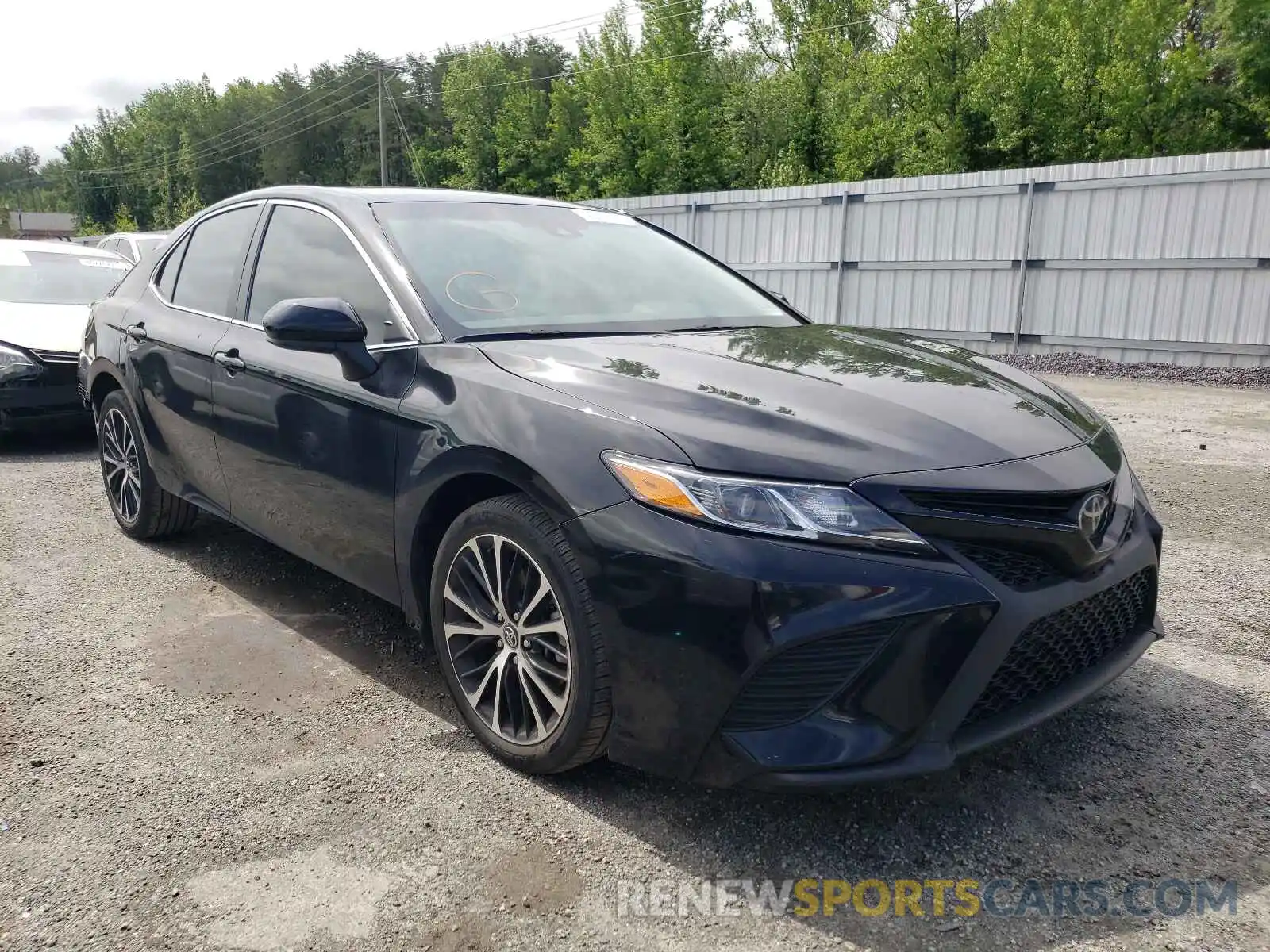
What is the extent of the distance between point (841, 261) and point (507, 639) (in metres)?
13.7

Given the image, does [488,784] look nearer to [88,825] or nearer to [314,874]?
[314,874]

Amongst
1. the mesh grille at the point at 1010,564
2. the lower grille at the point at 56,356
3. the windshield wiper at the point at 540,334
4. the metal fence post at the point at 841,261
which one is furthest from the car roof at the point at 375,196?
the metal fence post at the point at 841,261

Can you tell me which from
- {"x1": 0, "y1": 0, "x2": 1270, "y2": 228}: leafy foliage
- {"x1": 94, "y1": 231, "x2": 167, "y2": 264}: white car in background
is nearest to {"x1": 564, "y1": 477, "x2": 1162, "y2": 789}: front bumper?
{"x1": 94, "y1": 231, "x2": 167, "y2": 264}: white car in background

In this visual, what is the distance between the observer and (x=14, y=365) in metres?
6.57

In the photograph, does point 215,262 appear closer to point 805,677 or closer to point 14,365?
point 805,677

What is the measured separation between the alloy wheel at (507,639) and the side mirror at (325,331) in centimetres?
70

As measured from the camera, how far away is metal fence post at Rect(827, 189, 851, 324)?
14992mm

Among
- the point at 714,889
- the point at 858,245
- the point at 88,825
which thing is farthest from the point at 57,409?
the point at 858,245

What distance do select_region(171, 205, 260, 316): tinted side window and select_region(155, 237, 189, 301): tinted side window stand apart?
42mm

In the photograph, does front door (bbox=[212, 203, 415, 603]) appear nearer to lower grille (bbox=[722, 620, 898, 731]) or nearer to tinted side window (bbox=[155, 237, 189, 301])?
tinted side window (bbox=[155, 237, 189, 301])

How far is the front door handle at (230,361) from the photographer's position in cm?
345

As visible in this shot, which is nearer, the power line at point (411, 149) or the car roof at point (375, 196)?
the car roof at point (375, 196)

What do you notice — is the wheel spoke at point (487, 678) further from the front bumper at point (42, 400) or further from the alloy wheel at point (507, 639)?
the front bumper at point (42, 400)

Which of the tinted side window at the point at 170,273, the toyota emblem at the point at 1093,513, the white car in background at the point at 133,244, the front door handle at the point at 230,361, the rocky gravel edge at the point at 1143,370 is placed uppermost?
the white car in background at the point at 133,244
